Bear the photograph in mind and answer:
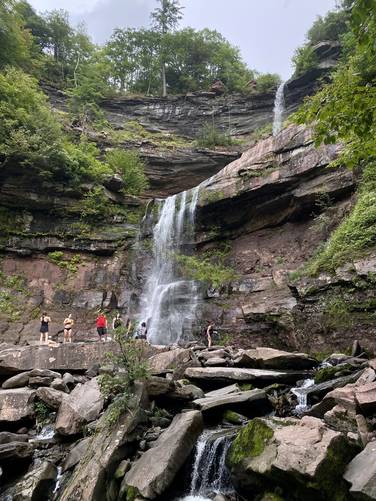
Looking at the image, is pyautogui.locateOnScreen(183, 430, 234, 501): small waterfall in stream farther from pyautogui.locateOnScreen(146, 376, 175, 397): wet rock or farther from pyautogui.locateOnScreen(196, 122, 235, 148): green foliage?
pyautogui.locateOnScreen(196, 122, 235, 148): green foliage

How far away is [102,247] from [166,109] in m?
18.6

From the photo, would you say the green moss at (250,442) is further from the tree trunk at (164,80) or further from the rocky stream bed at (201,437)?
the tree trunk at (164,80)

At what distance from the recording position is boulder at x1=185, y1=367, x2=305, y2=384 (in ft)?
30.3

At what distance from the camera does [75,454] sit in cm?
685

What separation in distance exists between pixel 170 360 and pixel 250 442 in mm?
5658

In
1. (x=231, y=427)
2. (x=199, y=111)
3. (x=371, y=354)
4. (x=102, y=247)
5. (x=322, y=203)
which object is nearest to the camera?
(x=231, y=427)

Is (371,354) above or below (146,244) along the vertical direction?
below

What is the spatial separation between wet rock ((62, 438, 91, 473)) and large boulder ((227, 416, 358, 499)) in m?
2.70

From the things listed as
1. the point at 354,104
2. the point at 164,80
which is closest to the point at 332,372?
the point at 354,104

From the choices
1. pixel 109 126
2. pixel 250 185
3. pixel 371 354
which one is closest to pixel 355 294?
pixel 371 354

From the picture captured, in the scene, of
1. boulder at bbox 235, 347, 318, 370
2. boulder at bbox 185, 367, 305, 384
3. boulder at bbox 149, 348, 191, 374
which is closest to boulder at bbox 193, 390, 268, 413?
boulder at bbox 185, 367, 305, 384

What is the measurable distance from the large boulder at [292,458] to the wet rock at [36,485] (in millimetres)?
3074

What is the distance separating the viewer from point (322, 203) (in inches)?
691

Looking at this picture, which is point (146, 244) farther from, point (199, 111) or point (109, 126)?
point (199, 111)
